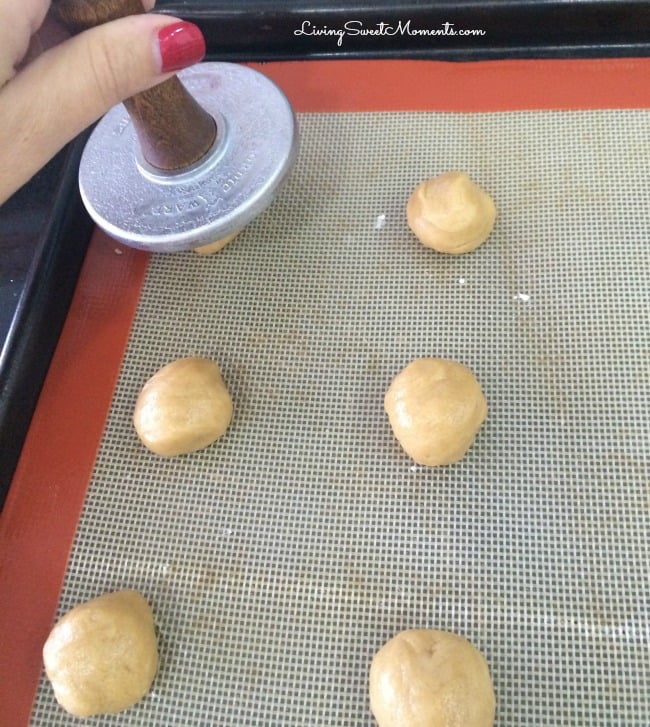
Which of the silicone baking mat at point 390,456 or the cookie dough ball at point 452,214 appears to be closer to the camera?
the silicone baking mat at point 390,456

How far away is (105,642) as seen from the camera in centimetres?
73

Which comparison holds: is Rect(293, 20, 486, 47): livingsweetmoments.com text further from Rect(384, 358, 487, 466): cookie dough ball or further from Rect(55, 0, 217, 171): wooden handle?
Rect(384, 358, 487, 466): cookie dough ball

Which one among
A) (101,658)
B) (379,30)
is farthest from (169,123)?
(101,658)

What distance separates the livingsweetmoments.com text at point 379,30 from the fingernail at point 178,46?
1.59 feet

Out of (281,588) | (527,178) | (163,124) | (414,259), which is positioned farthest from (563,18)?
(281,588)

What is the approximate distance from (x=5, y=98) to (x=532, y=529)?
690 mm

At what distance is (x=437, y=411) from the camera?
0.78 metres

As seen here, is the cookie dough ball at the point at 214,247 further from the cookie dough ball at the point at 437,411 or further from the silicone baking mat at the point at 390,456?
the cookie dough ball at the point at 437,411

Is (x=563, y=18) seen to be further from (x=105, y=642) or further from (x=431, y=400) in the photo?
(x=105, y=642)

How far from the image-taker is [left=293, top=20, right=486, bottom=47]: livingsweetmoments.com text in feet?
3.43

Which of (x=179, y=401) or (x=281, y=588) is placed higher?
(x=179, y=401)

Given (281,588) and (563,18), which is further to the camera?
(563,18)

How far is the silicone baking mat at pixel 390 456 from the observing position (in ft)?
2.42

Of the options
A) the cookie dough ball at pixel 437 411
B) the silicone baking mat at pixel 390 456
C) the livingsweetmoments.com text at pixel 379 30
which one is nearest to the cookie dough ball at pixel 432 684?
the silicone baking mat at pixel 390 456
